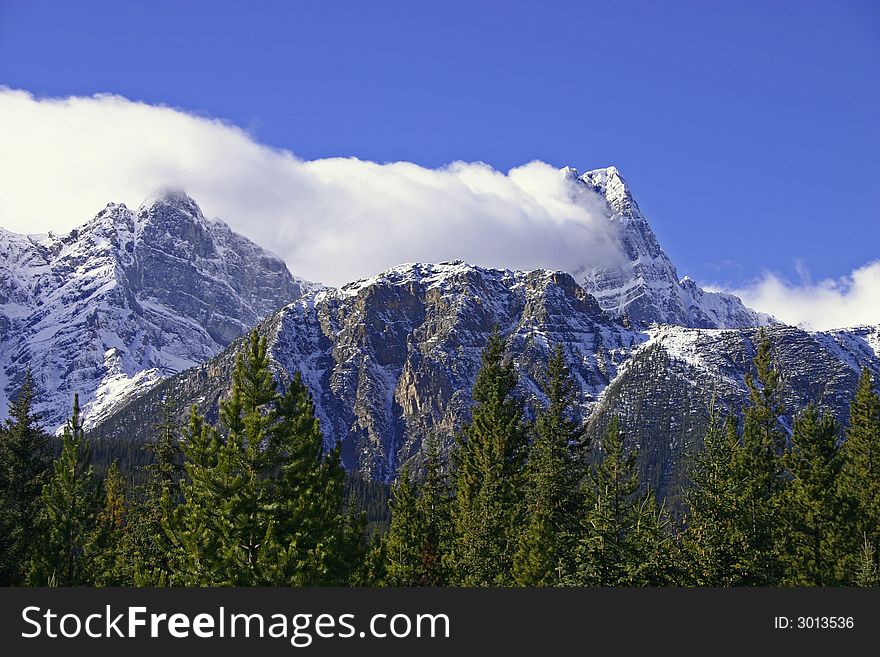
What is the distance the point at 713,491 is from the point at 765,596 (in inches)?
844

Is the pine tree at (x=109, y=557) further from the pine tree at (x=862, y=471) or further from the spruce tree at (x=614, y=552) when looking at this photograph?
the pine tree at (x=862, y=471)

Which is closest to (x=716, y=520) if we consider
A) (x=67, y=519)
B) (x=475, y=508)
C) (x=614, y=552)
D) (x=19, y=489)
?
(x=614, y=552)

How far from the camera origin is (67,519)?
4850cm

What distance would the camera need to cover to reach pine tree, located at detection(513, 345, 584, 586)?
4716 centimetres

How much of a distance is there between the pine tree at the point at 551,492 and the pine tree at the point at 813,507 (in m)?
13.3

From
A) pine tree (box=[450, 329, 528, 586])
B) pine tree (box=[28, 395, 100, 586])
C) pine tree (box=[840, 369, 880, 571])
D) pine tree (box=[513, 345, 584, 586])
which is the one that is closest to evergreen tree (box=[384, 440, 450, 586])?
pine tree (box=[450, 329, 528, 586])

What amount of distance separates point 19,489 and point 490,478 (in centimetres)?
2878

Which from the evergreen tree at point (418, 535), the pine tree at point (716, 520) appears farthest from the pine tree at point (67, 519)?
the pine tree at point (716, 520)

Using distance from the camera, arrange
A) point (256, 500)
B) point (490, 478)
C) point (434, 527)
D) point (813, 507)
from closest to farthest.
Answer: point (256, 500) → point (813, 507) → point (490, 478) → point (434, 527)

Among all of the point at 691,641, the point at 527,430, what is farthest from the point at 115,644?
the point at 527,430

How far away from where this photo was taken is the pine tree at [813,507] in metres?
54.5

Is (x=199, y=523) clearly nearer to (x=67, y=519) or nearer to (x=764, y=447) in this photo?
(x=67, y=519)

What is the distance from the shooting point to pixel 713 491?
1618 inches

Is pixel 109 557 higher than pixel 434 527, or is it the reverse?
pixel 434 527
